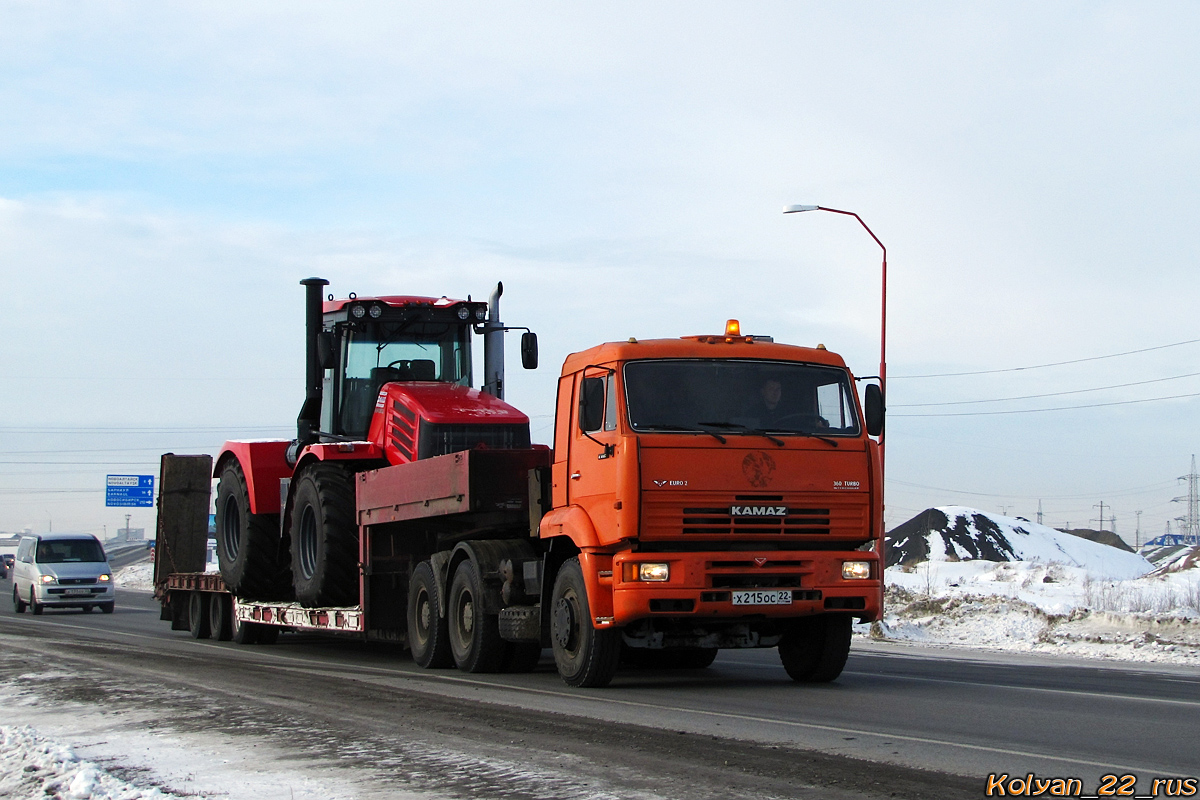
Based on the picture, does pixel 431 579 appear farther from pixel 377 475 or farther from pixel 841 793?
pixel 841 793

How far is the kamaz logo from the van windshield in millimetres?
25520

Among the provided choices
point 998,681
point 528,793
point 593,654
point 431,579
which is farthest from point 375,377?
point 528,793

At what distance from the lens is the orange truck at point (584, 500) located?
440 inches

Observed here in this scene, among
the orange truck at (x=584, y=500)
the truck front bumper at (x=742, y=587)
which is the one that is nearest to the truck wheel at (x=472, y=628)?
the orange truck at (x=584, y=500)

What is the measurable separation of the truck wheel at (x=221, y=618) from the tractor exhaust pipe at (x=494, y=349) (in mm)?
6032

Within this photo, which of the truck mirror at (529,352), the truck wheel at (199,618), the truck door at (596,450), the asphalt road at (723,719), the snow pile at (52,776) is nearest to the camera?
the snow pile at (52,776)

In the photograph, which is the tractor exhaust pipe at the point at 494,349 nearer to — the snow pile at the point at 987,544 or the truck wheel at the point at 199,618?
the truck wheel at the point at 199,618

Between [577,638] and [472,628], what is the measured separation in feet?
6.74

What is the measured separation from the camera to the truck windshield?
37.4ft

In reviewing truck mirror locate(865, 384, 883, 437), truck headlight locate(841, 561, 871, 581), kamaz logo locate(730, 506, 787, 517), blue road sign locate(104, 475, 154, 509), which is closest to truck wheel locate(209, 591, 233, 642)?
kamaz logo locate(730, 506, 787, 517)

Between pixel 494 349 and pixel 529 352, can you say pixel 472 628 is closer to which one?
pixel 529 352

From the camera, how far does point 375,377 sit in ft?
55.6

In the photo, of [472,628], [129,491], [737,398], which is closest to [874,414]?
[737,398]

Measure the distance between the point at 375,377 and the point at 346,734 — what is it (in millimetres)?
8600
